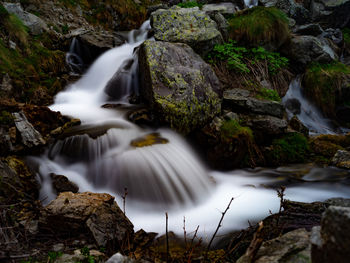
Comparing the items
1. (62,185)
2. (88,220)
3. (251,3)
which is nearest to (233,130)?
(62,185)

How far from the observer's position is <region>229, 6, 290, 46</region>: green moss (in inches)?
293

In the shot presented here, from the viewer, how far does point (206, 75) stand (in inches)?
221

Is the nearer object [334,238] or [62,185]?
[334,238]

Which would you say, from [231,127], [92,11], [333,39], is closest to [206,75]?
[231,127]

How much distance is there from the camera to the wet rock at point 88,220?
232 cm

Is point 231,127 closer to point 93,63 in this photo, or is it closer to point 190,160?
point 190,160

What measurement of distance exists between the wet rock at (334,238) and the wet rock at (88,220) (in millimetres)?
1699

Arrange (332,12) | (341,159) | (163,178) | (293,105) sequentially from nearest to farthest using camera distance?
(163,178) < (341,159) < (293,105) < (332,12)

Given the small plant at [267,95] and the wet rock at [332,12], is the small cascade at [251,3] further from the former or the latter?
the small plant at [267,95]

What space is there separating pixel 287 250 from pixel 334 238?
65cm

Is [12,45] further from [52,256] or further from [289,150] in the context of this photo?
[289,150]

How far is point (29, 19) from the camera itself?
7.59 metres

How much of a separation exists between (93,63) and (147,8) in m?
5.09

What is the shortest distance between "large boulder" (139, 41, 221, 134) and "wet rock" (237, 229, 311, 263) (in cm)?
341
